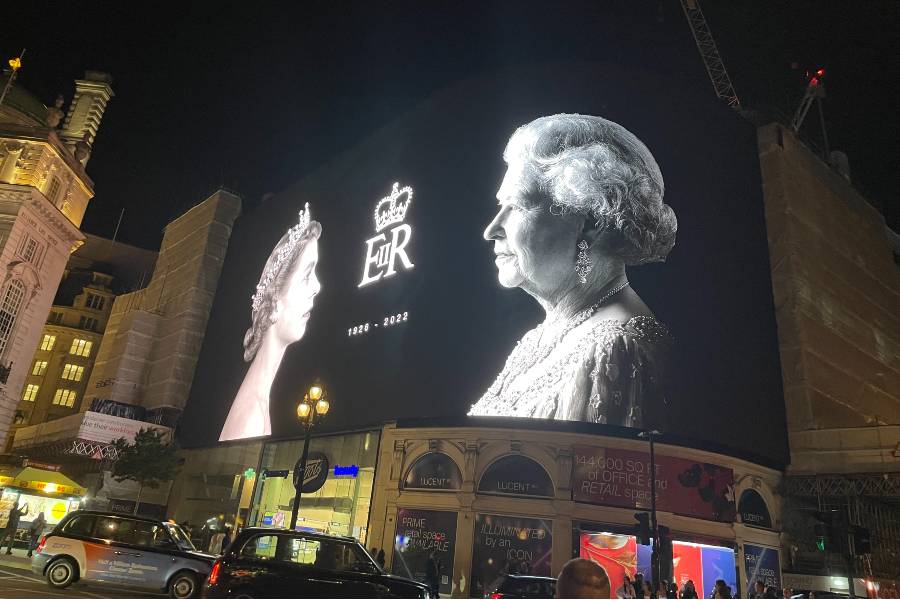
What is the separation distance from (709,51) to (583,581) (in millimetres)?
51204

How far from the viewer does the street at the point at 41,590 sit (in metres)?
10.9

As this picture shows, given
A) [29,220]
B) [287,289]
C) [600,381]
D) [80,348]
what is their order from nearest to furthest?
[600,381] → [287,289] → [29,220] → [80,348]

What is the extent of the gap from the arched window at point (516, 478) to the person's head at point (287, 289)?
52.5 feet

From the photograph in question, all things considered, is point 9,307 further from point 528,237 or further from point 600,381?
point 600,381

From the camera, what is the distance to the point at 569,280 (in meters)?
22.9

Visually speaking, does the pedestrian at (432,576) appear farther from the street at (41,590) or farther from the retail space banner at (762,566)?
the retail space banner at (762,566)

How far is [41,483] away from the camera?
28031 millimetres

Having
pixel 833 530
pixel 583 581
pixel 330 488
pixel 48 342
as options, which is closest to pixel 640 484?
pixel 833 530

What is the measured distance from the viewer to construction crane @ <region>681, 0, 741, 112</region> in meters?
46.1

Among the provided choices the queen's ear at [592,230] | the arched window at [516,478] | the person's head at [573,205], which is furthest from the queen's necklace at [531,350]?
the arched window at [516,478]

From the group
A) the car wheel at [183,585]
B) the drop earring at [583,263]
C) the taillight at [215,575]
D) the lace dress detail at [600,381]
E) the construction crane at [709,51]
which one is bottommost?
the car wheel at [183,585]

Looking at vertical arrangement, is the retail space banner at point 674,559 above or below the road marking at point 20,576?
above

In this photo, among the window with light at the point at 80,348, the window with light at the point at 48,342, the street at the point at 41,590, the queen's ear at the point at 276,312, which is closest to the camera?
the street at the point at 41,590

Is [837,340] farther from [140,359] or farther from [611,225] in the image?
[140,359]
